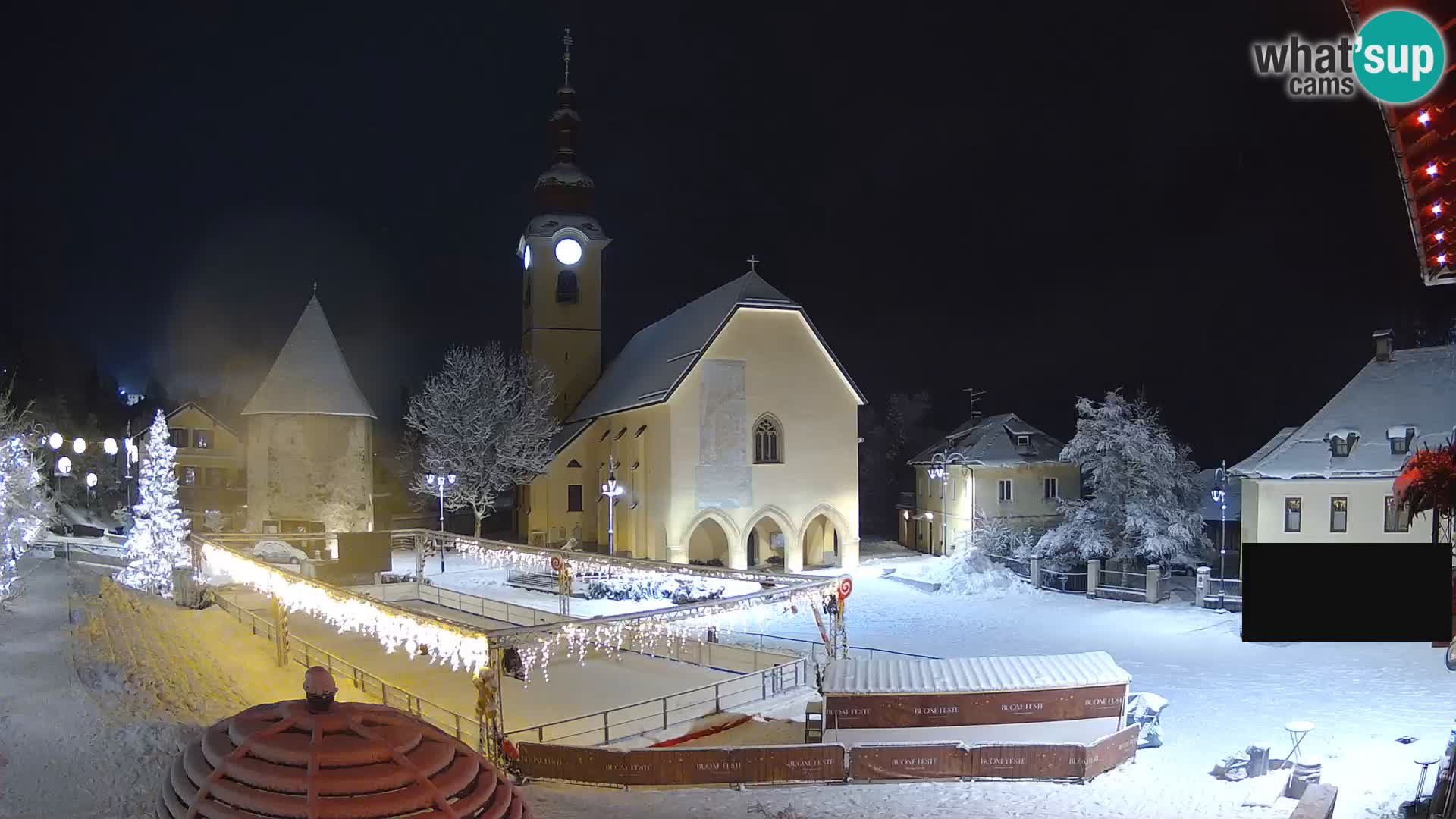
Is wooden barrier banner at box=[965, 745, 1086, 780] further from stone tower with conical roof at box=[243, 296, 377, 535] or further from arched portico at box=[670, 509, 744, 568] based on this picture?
stone tower with conical roof at box=[243, 296, 377, 535]

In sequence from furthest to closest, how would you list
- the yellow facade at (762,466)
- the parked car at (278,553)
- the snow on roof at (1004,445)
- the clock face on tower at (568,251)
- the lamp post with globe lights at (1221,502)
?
the clock face on tower at (568,251)
the snow on roof at (1004,445)
the yellow facade at (762,466)
the parked car at (278,553)
the lamp post with globe lights at (1221,502)

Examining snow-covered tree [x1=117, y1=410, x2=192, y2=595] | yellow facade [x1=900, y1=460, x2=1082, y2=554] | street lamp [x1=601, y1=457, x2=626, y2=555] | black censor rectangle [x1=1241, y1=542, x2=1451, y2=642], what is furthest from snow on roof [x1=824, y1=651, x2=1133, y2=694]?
yellow facade [x1=900, y1=460, x2=1082, y2=554]

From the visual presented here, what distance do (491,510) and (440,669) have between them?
29.0m

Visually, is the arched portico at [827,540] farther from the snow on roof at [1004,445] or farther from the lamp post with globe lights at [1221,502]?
the lamp post with globe lights at [1221,502]

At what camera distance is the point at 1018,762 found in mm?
14594

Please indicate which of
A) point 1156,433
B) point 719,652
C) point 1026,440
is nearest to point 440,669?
point 719,652

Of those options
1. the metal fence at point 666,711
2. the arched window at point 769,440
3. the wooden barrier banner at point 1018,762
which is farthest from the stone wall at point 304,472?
the wooden barrier banner at point 1018,762

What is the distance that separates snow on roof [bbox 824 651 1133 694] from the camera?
51.0 feet

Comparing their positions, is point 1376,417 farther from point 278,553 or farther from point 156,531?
point 156,531

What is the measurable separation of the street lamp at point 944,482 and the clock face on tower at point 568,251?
70.2 feet

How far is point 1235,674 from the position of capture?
20.3 meters

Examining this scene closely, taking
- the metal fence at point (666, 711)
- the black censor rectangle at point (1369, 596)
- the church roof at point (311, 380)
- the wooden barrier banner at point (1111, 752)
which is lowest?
the metal fence at point (666, 711)

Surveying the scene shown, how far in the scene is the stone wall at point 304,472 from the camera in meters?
39.6

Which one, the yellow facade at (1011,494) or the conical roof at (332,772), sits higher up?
the conical roof at (332,772)
